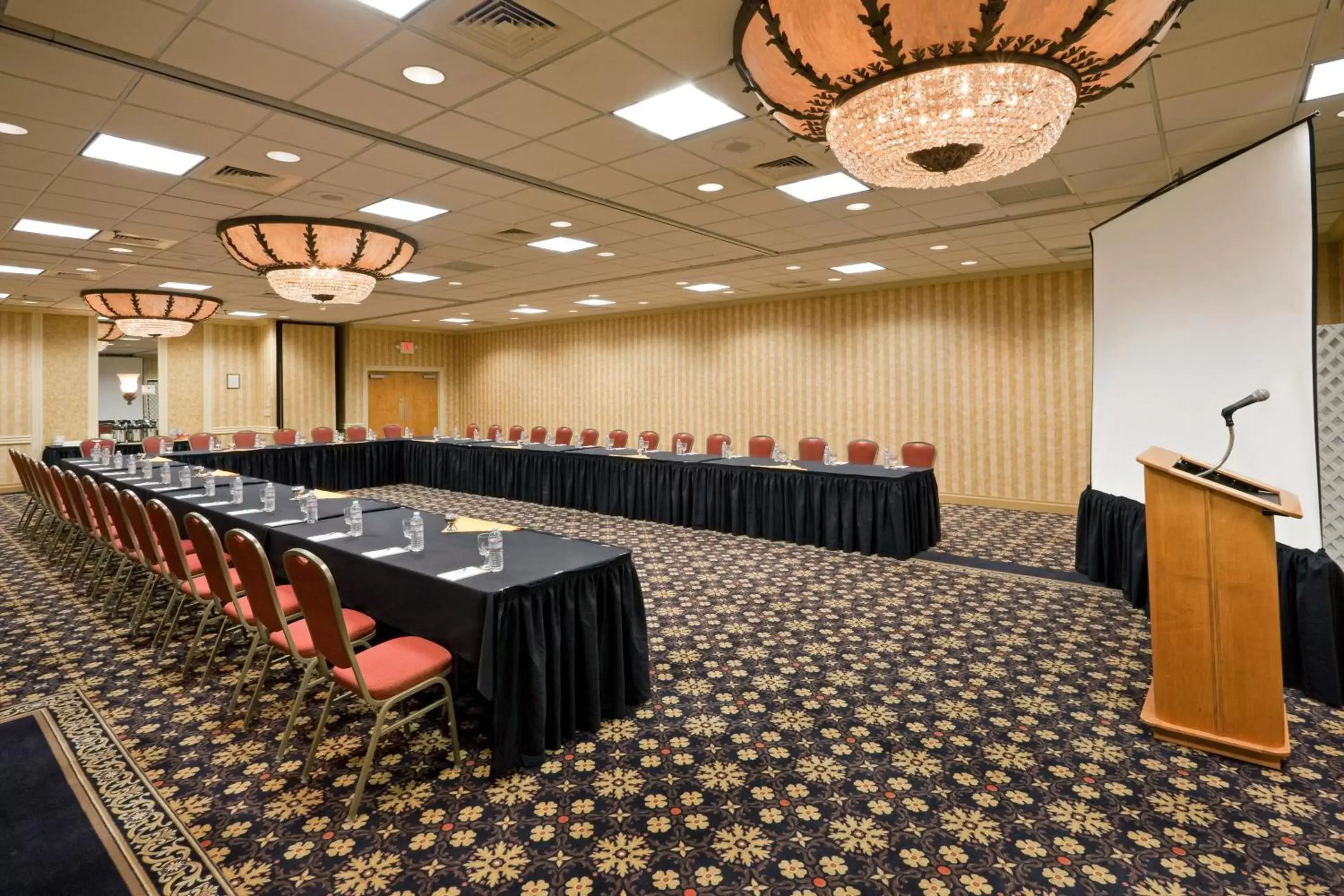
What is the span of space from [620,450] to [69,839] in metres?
7.38

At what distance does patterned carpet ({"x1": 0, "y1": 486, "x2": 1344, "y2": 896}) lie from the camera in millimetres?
2203

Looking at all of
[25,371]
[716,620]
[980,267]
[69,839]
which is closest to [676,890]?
[69,839]

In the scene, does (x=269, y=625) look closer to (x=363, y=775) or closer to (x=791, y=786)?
(x=363, y=775)

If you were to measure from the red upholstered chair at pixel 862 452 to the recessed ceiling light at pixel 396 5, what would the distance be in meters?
6.51

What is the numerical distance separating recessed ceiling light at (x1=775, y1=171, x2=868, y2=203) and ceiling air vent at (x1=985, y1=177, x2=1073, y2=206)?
43.4 inches

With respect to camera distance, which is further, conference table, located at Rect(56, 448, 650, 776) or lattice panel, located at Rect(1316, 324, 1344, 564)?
lattice panel, located at Rect(1316, 324, 1344, 564)

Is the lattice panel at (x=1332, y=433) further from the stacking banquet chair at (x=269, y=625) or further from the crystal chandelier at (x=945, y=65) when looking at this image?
the stacking banquet chair at (x=269, y=625)

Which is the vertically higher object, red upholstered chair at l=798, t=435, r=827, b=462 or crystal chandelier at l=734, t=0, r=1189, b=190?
crystal chandelier at l=734, t=0, r=1189, b=190

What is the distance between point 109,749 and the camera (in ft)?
9.81

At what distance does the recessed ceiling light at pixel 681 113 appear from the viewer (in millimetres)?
3539

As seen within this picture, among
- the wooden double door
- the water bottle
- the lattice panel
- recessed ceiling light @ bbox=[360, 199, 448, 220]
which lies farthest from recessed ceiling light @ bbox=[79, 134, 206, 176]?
the wooden double door

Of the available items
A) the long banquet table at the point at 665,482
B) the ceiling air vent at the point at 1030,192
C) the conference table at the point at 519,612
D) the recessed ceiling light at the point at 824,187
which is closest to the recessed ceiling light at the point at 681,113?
the recessed ceiling light at the point at 824,187

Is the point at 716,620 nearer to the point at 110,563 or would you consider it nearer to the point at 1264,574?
the point at 1264,574

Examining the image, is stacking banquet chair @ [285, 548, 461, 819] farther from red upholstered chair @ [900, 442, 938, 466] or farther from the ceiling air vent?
red upholstered chair @ [900, 442, 938, 466]
